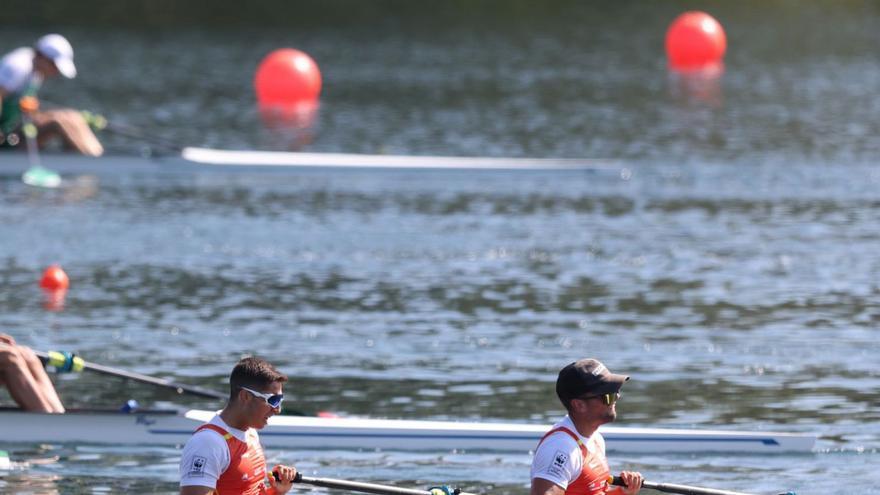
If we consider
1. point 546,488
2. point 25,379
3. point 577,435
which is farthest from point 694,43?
point 546,488

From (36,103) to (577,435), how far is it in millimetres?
17155

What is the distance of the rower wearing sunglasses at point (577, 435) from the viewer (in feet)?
25.6

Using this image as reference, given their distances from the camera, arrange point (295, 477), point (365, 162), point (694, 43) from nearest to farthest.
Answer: point (295, 477) < point (365, 162) < point (694, 43)

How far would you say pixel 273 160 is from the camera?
82.7 ft

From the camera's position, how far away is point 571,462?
25.7ft

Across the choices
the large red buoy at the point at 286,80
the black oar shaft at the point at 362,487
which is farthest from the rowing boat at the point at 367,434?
the large red buoy at the point at 286,80

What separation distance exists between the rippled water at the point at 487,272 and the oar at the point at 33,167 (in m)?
0.20

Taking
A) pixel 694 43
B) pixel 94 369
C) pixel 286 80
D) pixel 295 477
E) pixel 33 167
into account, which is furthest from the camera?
pixel 694 43

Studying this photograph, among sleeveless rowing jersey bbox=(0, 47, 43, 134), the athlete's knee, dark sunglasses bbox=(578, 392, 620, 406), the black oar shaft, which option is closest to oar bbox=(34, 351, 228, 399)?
the athlete's knee

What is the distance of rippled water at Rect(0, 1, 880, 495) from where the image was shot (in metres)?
13.1

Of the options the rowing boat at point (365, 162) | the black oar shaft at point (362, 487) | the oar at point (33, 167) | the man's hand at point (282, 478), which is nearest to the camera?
the man's hand at point (282, 478)

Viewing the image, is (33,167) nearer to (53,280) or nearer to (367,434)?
(53,280)

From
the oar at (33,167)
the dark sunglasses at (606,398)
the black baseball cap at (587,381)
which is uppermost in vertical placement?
the oar at (33,167)

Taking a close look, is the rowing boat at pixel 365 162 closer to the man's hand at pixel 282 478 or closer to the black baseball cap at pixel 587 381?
the man's hand at pixel 282 478
